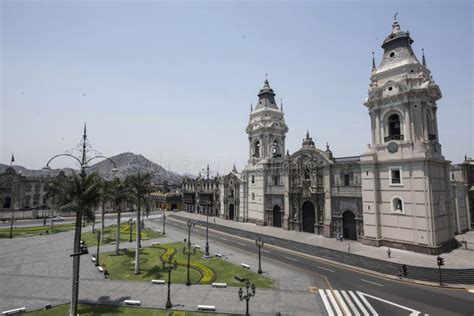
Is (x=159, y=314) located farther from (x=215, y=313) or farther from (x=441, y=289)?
(x=441, y=289)

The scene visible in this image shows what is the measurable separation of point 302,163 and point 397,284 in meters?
26.4

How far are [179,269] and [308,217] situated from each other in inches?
1081

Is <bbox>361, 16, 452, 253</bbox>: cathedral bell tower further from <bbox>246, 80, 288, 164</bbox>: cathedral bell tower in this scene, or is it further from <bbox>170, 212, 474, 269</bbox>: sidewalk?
<bbox>246, 80, 288, 164</bbox>: cathedral bell tower

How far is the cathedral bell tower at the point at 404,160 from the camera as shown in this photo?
106 feet

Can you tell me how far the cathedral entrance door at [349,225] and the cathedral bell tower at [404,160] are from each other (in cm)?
321

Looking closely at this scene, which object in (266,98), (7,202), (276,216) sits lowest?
(276,216)

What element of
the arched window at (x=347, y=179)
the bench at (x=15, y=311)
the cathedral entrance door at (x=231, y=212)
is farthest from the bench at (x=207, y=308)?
the cathedral entrance door at (x=231, y=212)

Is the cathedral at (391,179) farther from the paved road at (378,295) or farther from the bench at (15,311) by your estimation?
the bench at (15,311)

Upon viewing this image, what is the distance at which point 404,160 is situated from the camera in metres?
34.0

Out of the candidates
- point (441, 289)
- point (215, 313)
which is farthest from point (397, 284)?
point (215, 313)

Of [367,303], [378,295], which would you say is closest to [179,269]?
[367,303]

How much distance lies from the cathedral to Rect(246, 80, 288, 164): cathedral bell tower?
7.55 meters

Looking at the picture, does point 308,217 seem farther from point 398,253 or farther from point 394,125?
point 394,125

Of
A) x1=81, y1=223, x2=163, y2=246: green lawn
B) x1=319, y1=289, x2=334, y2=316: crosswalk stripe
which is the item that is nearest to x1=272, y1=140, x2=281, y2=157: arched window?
x1=81, y1=223, x2=163, y2=246: green lawn
